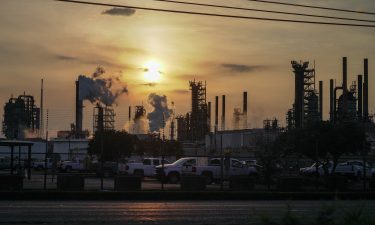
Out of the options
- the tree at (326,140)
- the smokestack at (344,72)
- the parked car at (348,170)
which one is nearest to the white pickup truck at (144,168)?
the tree at (326,140)

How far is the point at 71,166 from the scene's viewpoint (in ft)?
191

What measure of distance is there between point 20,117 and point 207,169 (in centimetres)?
6944

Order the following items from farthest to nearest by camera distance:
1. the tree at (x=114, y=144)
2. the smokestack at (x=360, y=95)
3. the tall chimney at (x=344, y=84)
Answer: the smokestack at (x=360, y=95) → the tall chimney at (x=344, y=84) → the tree at (x=114, y=144)

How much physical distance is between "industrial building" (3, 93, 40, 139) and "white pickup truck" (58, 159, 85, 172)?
45386 mm

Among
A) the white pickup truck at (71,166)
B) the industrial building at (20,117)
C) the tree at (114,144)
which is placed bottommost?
the white pickup truck at (71,166)

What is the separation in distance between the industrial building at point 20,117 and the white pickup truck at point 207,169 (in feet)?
213

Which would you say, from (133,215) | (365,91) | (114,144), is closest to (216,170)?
(133,215)

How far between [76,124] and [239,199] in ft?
270

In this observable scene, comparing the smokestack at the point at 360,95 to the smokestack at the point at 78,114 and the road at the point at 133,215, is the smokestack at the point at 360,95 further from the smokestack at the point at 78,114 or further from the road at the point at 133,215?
the road at the point at 133,215

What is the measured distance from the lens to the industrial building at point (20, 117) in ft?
340

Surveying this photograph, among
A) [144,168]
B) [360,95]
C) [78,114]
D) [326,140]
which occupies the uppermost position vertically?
[360,95]

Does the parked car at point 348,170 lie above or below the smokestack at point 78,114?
below

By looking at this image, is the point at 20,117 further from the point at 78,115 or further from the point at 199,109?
the point at 199,109

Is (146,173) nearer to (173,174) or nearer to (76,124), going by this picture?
(173,174)
